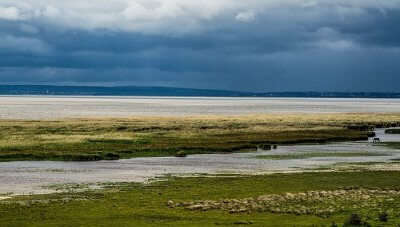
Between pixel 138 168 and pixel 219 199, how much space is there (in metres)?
22.5

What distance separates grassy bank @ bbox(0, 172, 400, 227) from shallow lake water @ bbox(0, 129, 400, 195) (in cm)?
585

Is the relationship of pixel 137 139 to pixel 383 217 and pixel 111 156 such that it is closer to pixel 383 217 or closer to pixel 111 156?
pixel 111 156

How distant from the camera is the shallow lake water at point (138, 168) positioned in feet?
164

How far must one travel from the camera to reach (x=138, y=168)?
60.1 metres

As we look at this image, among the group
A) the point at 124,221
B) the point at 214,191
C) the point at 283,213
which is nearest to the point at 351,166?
the point at 214,191

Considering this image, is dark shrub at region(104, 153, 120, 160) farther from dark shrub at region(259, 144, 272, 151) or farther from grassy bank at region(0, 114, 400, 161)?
Result: dark shrub at region(259, 144, 272, 151)

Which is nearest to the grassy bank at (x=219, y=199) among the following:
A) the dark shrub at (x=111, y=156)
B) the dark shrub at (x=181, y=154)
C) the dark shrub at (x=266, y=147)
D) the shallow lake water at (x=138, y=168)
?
the shallow lake water at (x=138, y=168)

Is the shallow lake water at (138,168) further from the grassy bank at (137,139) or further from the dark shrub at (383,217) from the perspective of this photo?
the dark shrub at (383,217)

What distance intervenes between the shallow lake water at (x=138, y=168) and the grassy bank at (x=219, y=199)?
19.2 ft

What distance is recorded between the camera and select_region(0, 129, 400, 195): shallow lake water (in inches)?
1969

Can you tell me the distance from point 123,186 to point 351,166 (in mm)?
25107

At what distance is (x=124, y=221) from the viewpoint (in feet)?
103

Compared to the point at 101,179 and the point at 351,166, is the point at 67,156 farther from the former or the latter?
the point at 351,166

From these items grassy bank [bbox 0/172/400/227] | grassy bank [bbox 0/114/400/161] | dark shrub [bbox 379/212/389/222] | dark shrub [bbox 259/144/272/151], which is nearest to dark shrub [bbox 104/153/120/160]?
grassy bank [bbox 0/114/400/161]
